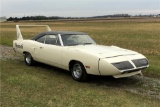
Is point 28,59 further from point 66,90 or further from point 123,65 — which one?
point 123,65

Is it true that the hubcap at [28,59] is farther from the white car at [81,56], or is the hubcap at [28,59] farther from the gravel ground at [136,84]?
the gravel ground at [136,84]

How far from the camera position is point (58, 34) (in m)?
7.92

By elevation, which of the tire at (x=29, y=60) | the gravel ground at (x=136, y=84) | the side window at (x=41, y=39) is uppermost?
the side window at (x=41, y=39)

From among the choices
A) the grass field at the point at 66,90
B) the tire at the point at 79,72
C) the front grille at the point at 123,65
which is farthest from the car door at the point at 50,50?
the front grille at the point at 123,65

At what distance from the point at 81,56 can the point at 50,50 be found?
4.88ft

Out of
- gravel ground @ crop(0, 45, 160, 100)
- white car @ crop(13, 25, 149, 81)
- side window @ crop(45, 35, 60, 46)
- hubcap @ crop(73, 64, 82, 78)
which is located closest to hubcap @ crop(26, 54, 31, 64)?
white car @ crop(13, 25, 149, 81)

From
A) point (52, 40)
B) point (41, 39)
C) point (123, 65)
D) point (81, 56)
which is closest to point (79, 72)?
point (81, 56)

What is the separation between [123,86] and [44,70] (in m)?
2.95

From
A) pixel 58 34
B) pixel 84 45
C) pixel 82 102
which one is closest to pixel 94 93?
pixel 82 102

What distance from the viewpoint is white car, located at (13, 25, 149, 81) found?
242 inches

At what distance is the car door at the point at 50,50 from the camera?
747cm

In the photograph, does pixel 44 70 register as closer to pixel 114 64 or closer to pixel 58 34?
pixel 58 34

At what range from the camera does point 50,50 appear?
775cm

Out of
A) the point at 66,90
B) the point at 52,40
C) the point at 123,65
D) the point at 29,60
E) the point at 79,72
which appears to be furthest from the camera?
the point at 29,60
